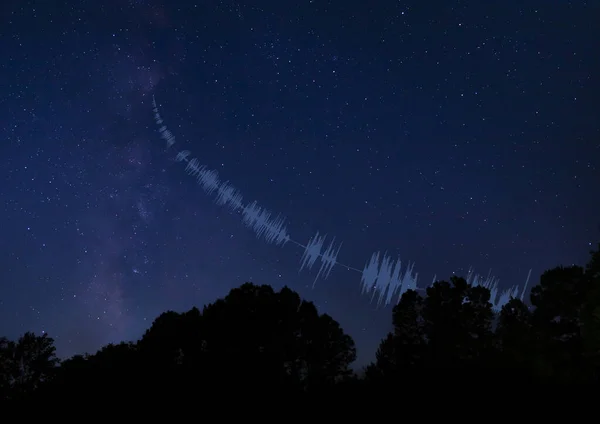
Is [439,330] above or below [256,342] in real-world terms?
above

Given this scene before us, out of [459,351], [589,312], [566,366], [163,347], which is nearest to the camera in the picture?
[589,312]

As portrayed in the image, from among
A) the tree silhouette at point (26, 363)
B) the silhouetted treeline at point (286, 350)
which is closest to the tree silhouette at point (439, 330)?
the silhouetted treeline at point (286, 350)

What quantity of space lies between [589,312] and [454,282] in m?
22.6

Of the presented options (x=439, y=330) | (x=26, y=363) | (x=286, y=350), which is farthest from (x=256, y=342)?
(x=26, y=363)

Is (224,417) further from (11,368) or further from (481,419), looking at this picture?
(11,368)

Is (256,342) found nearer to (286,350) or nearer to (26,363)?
(286,350)

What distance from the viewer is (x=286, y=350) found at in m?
45.6

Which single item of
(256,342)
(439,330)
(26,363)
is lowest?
(26,363)

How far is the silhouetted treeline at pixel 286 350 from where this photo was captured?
27.3m

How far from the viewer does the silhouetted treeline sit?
27312 millimetres

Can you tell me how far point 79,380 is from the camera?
137 ft

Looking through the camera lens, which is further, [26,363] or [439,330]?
[26,363]

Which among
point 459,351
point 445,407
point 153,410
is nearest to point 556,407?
point 445,407

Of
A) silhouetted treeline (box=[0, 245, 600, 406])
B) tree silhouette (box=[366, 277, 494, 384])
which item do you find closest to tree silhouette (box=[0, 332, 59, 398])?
silhouetted treeline (box=[0, 245, 600, 406])
